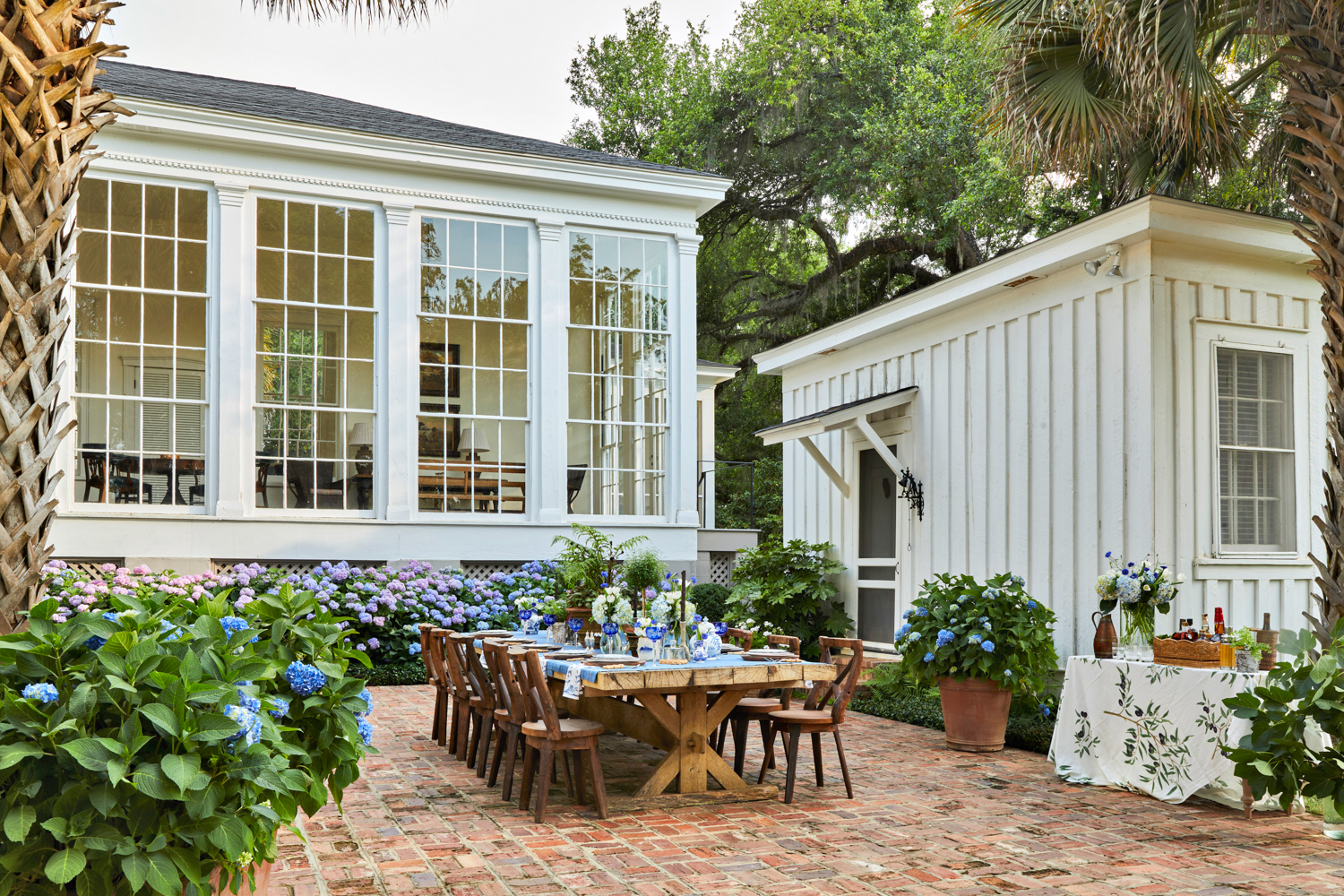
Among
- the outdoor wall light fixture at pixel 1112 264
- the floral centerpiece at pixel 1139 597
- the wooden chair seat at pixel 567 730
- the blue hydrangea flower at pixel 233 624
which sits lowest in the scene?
the wooden chair seat at pixel 567 730

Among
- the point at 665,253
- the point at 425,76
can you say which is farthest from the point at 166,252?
the point at 425,76

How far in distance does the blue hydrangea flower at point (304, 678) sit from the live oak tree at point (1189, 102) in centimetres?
525

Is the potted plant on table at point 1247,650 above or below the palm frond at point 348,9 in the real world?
below

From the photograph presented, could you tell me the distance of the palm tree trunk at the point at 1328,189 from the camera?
19.6 feet

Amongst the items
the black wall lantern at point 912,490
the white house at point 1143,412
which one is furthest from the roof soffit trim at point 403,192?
the black wall lantern at point 912,490

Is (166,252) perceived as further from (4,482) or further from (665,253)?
(4,482)

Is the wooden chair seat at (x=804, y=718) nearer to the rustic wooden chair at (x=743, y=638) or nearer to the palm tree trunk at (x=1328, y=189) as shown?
the rustic wooden chair at (x=743, y=638)

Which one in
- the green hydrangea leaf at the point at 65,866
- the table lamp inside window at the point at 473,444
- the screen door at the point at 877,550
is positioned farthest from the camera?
the table lamp inside window at the point at 473,444

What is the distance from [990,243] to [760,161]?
519cm

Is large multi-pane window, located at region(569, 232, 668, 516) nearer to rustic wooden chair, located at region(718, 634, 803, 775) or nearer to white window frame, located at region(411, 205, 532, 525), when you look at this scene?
white window frame, located at region(411, 205, 532, 525)

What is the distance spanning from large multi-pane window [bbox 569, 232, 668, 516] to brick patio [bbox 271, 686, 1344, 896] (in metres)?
6.76

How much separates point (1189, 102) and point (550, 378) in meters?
7.67

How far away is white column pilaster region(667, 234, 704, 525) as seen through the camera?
1330cm

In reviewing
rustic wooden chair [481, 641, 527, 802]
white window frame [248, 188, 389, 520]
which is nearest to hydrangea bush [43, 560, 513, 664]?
white window frame [248, 188, 389, 520]
